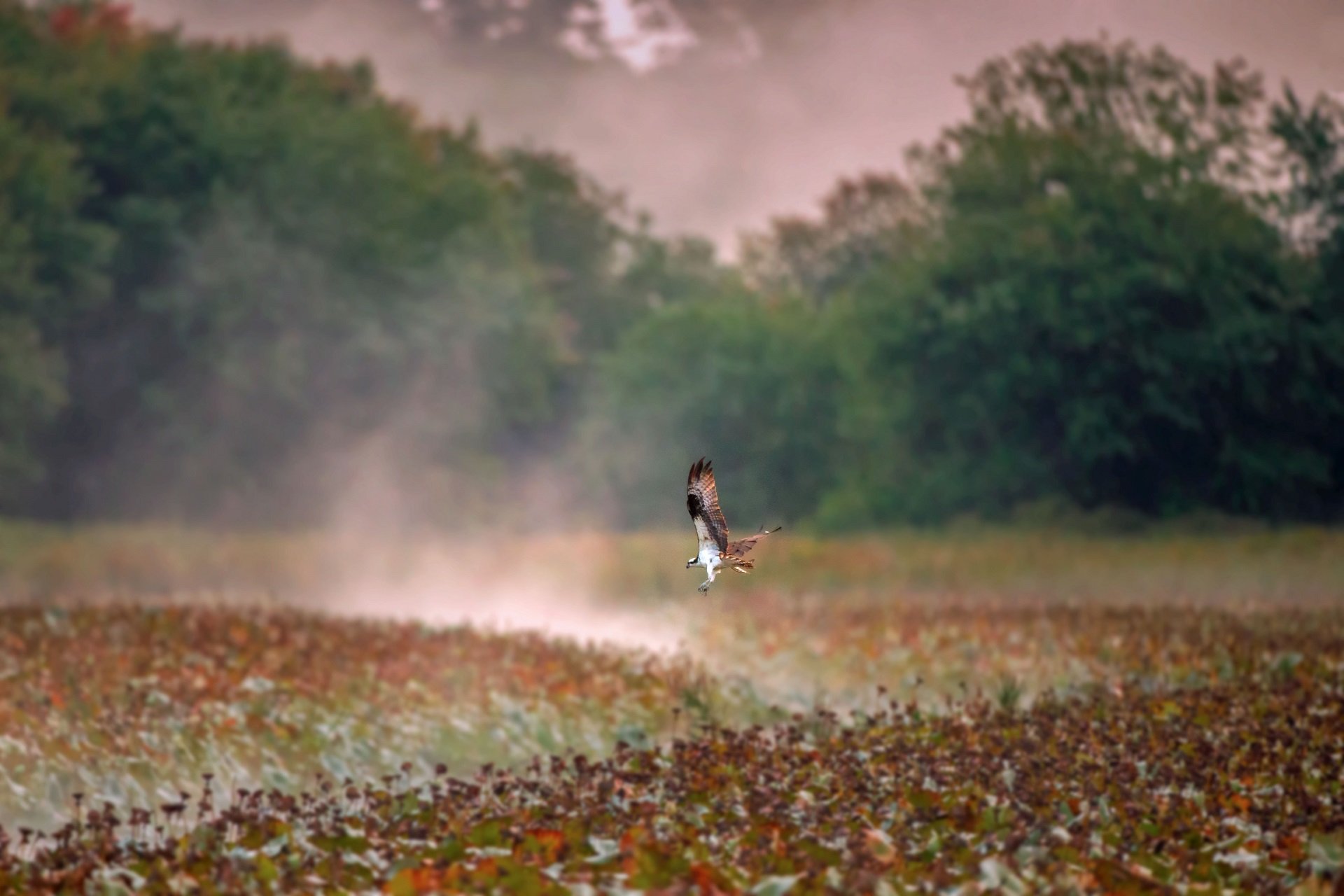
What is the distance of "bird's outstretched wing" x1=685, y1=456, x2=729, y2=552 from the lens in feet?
20.0

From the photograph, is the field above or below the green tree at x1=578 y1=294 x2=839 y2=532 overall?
below

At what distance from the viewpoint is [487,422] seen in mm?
49469

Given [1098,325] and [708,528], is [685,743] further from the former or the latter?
[1098,325]

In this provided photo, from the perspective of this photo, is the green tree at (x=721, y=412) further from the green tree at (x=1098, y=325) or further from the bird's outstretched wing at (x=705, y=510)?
the bird's outstretched wing at (x=705, y=510)

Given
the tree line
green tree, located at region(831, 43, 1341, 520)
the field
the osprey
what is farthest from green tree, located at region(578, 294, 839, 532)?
the osprey

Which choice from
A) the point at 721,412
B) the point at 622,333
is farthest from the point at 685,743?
the point at 622,333

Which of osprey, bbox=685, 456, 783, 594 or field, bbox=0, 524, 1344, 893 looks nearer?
osprey, bbox=685, 456, 783, 594

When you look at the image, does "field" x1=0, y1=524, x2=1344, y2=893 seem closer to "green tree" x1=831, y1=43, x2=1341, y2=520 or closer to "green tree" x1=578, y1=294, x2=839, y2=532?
"green tree" x1=831, y1=43, x2=1341, y2=520

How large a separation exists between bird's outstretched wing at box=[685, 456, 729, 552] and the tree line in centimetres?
2710

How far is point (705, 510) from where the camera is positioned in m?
6.13

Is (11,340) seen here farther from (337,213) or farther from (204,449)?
(337,213)

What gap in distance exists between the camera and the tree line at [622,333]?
3234cm

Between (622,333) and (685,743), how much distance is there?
1773 inches

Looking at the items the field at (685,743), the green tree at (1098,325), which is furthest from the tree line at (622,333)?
the field at (685,743)
